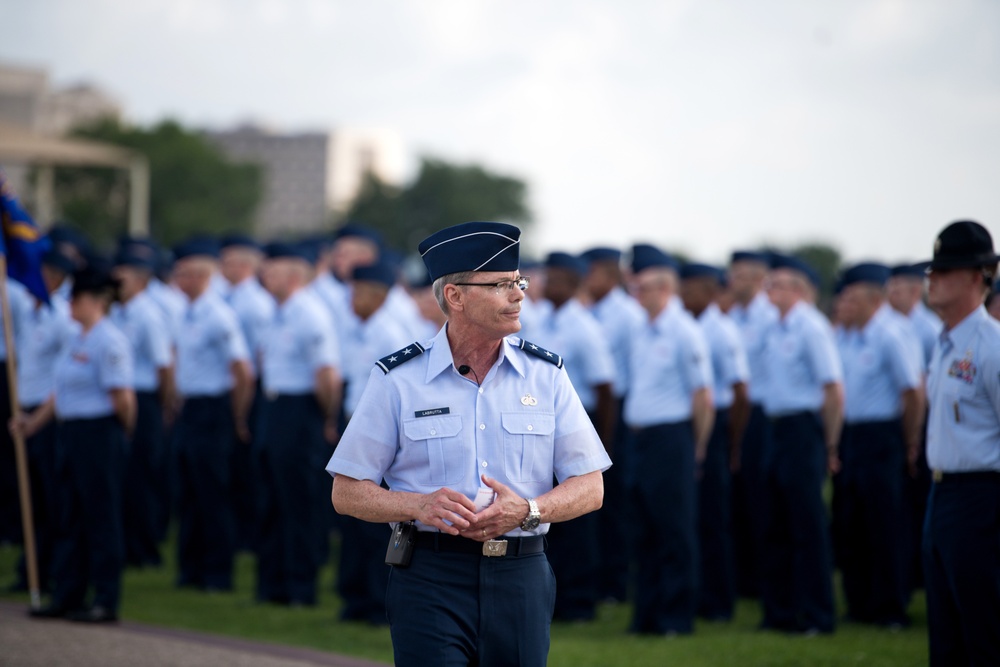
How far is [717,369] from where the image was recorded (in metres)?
10.9

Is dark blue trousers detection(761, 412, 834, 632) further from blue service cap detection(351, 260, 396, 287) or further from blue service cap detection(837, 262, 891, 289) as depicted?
blue service cap detection(351, 260, 396, 287)

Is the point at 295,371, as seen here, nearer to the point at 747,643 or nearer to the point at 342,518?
the point at 342,518

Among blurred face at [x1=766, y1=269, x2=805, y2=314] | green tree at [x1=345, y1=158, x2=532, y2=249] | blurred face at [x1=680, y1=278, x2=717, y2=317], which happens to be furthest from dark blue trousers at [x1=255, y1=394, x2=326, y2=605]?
green tree at [x1=345, y1=158, x2=532, y2=249]

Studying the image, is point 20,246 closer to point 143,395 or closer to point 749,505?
point 143,395

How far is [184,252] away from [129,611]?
3943mm

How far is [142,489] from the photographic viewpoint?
42.1 ft

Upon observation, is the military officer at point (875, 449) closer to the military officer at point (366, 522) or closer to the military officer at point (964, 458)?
the military officer at point (366, 522)

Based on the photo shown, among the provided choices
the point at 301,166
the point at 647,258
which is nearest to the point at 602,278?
the point at 647,258

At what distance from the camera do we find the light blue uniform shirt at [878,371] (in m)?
10.1

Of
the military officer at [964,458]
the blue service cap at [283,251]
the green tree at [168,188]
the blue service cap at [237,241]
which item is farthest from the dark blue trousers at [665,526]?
the green tree at [168,188]

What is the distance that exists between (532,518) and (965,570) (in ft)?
8.41

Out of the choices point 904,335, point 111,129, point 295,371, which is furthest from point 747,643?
point 111,129

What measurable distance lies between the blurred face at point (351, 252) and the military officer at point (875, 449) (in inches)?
192

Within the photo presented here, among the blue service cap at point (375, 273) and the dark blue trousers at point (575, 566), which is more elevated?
the blue service cap at point (375, 273)
